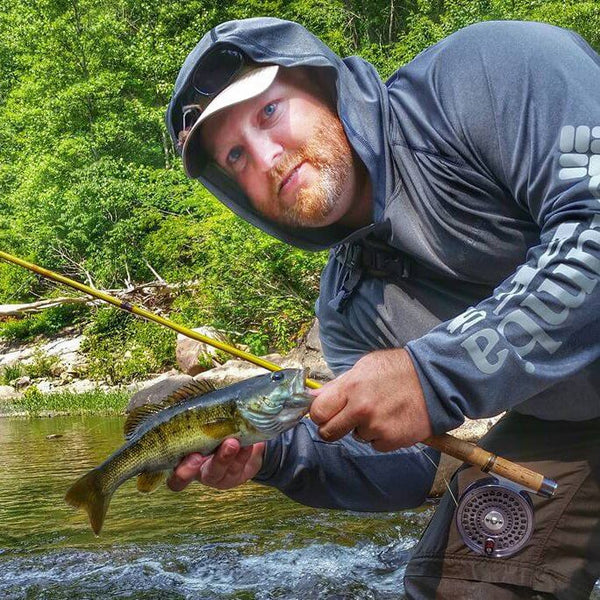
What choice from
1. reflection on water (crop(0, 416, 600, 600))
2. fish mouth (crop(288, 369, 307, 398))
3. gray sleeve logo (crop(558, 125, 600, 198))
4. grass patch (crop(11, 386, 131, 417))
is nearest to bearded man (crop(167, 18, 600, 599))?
gray sleeve logo (crop(558, 125, 600, 198))

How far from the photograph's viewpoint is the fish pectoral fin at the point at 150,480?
10.9 feet

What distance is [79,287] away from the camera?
414 centimetres

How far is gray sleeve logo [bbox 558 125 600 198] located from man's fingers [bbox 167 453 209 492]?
1.60 m

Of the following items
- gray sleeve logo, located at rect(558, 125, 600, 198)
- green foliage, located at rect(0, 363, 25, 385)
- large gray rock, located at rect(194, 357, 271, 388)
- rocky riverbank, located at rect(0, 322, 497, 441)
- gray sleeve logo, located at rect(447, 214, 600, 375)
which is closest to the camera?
gray sleeve logo, located at rect(447, 214, 600, 375)

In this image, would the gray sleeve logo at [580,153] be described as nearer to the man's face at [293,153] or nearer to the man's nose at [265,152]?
the man's face at [293,153]

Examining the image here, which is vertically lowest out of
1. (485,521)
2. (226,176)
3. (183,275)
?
(183,275)

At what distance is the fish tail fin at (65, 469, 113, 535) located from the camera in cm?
335

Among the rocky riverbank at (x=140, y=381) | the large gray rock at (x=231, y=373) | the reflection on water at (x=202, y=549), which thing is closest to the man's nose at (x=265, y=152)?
the reflection on water at (x=202, y=549)

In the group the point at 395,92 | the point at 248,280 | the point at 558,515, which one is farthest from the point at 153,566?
the point at 248,280

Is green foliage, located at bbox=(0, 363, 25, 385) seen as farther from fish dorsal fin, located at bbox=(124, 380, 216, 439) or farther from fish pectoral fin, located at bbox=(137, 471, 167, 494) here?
fish pectoral fin, located at bbox=(137, 471, 167, 494)

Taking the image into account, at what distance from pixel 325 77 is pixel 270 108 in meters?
0.22

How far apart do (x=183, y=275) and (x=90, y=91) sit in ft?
30.5

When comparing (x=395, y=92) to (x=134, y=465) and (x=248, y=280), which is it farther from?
(x=248, y=280)

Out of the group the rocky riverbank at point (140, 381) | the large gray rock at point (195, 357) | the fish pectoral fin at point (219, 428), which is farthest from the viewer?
the large gray rock at point (195, 357)
